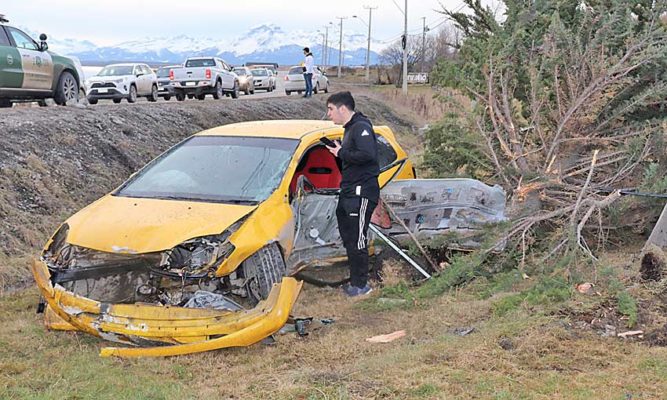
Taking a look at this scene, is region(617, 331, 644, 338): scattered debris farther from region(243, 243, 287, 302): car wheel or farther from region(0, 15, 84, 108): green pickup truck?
region(0, 15, 84, 108): green pickup truck

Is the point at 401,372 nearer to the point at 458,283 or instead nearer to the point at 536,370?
the point at 536,370

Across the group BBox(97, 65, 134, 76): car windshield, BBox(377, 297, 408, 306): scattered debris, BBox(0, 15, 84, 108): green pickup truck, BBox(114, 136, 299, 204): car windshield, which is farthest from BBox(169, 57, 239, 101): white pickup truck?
BBox(377, 297, 408, 306): scattered debris

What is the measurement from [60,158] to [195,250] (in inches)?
249

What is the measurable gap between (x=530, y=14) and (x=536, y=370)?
17.5 feet

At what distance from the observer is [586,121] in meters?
7.37

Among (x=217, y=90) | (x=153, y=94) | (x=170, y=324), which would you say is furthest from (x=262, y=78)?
(x=170, y=324)

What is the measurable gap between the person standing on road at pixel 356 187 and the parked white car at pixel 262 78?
32520 mm

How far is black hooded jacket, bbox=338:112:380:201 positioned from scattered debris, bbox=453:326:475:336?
A: 1483 millimetres

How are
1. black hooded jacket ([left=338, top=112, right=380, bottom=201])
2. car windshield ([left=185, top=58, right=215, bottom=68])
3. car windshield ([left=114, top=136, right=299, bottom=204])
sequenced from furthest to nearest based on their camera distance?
1. car windshield ([left=185, top=58, right=215, bottom=68])
2. black hooded jacket ([left=338, top=112, right=380, bottom=201])
3. car windshield ([left=114, top=136, right=299, bottom=204])

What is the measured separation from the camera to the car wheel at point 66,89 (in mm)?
14102

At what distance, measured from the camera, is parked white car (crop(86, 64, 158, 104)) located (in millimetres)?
22203

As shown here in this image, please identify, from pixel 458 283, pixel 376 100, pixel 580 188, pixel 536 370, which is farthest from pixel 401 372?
pixel 376 100

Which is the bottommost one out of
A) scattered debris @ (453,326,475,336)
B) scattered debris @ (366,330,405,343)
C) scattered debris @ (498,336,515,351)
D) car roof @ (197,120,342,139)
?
scattered debris @ (366,330,405,343)

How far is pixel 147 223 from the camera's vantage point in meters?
5.08
